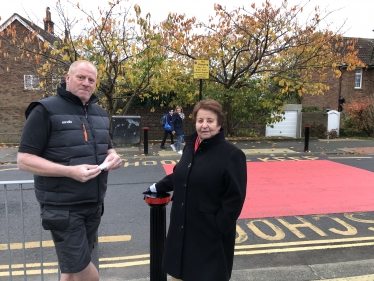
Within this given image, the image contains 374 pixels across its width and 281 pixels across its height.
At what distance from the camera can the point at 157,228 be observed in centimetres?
255

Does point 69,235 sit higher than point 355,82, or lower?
lower

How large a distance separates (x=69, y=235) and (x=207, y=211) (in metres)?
0.93

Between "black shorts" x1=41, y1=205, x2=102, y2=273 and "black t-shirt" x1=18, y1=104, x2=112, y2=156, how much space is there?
1.33 ft

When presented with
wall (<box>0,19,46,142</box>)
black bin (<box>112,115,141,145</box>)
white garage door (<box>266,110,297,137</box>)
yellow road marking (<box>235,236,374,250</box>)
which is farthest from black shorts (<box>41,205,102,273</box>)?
wall (<box>0,19,46,142</box>)

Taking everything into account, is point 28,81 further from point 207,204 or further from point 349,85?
point 349,85

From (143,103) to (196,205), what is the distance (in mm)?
15503

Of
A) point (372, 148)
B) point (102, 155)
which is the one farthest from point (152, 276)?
point (372, 148)

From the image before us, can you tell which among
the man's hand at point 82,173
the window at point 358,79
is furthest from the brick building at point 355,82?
the man's hand at point 82,173

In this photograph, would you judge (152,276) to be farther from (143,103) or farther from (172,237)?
(143,103)

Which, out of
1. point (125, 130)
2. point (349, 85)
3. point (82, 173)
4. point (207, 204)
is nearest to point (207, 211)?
point (207, 204)

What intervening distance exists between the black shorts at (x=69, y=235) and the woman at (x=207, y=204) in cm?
61

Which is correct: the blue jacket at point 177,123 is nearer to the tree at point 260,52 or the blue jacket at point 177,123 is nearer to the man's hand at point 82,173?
the tree at point 260,52

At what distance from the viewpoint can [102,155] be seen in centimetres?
219

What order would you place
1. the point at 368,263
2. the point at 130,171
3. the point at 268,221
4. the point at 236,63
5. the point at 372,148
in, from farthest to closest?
the point at 236,63 → the point at 372,148 → the point at 130,171 → the point at 268,221 → the point at 368,263
